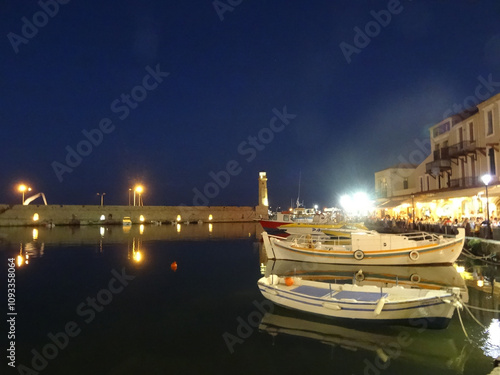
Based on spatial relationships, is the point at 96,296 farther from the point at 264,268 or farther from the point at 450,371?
the point at 450,371

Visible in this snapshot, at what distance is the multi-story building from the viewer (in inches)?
968

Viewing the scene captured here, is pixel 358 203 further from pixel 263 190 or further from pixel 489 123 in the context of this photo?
pixel 263 190

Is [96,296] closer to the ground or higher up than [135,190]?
closer to the ground

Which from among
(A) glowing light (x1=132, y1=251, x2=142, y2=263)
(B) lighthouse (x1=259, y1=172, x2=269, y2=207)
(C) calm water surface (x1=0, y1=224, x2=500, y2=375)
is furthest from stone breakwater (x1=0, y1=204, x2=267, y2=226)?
(C) calm water surface (x1=0, y1=224, x2=500, y2=375)

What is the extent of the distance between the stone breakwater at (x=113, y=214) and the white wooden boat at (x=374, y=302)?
68818 millimetres

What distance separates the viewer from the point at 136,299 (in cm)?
1473

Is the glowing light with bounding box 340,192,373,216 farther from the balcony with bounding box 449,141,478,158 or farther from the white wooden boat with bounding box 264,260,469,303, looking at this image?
the white wooden boat with bounding box 264,260,469,303

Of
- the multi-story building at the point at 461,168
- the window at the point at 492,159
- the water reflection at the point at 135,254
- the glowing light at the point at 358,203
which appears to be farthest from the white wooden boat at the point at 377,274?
the glowing light at the point at 358,203

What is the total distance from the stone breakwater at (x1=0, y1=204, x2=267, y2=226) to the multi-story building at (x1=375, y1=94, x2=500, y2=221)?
53356mm

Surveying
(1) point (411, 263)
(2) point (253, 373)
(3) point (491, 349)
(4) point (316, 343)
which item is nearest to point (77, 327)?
(2) point (253, 373)

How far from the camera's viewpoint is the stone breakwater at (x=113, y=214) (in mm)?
66500

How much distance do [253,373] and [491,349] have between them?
5654mm

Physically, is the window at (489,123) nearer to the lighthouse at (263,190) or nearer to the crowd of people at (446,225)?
the crowd of people at (446,225)

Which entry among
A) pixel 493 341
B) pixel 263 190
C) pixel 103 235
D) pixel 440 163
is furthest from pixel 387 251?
pixel 263 190
